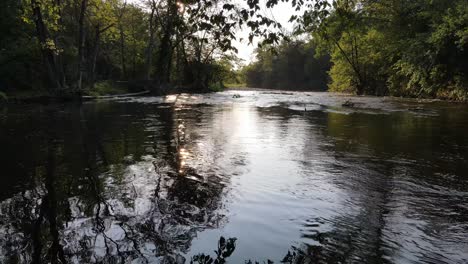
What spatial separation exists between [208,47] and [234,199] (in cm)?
4697

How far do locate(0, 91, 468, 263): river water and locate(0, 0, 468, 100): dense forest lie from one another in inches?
91.2

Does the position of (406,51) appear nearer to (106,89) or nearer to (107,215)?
(106,89)

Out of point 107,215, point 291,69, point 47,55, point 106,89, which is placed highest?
point 291,69

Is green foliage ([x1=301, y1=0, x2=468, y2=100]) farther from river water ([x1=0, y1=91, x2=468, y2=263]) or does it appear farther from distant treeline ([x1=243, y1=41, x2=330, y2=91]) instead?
distant treeline ([x1=243, y1=41, x2=330, y2=91])

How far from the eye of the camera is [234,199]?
5.57 meters

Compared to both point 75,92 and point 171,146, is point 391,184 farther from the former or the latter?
point 75,92

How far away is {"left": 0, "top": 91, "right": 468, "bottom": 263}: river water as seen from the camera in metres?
3.98

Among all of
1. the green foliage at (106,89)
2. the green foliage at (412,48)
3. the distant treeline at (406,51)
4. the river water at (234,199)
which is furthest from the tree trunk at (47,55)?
the green foliage at (412,48)

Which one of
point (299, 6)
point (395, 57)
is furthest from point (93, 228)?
point (395, 57)

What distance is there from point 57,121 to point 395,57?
105 ft

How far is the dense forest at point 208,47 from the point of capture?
6.58 metres

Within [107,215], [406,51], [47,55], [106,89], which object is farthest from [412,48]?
[107,215]

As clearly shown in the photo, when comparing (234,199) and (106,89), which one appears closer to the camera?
(234,199)

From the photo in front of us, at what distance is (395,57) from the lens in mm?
37844
